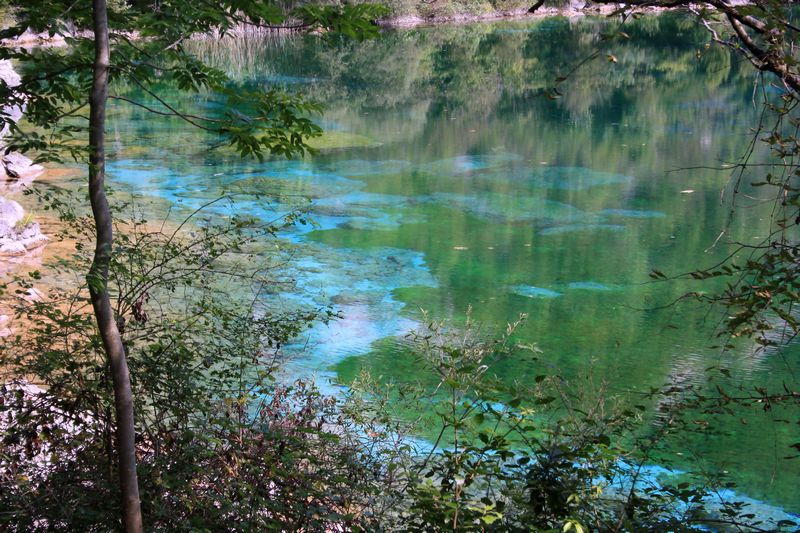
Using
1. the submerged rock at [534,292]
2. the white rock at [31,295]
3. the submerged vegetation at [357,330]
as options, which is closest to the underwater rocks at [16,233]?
the submerged vegetation at [357,330]

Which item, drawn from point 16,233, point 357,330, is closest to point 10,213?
point 16,233

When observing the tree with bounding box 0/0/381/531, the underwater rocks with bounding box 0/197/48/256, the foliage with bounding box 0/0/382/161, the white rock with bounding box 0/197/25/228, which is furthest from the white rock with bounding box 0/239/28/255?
the foliage with bounding box 0/0/382/161

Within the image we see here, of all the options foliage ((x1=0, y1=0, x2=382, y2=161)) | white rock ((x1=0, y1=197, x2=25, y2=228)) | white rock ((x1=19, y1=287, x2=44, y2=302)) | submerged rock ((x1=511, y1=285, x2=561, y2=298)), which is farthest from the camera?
white rock ((x1=0, y1=197, x2=25, y2=228))

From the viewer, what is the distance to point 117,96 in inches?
103

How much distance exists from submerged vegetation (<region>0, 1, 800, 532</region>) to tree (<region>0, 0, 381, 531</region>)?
0.05ft

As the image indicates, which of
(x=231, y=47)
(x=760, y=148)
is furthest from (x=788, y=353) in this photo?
(x=231, y=47)

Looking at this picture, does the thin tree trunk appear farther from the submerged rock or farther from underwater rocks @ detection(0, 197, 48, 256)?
underwater rocks @ detection(0, 197, 48, 256)

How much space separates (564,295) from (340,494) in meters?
4.63

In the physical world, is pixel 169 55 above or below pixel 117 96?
above

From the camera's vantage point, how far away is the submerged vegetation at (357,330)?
8.64 feet

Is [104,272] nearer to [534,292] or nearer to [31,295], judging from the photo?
[31,295]

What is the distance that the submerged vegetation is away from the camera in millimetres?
2635

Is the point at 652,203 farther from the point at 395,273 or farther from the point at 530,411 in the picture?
the point at 530,411

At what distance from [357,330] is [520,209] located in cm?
398
